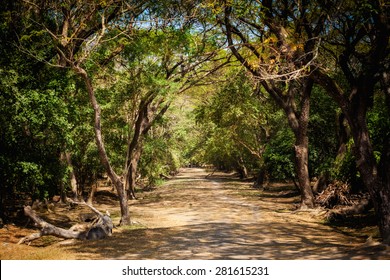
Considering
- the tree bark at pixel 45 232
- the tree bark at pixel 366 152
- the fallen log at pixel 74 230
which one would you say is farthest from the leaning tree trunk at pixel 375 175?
the tree bark at pixel 45 232

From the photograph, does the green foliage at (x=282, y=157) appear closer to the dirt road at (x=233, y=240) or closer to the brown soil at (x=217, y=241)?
the dirt road at (x=233, y=240)

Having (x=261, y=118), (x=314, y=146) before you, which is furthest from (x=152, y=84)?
(x=261, y=118)

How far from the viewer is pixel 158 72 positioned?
19.2 m

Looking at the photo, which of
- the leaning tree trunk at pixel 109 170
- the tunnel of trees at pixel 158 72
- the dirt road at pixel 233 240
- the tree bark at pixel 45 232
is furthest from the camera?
the leaning tree trunk at pixel 109 170

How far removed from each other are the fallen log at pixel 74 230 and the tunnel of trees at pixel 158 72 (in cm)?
178

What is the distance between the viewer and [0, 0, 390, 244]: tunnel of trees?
1158 cm

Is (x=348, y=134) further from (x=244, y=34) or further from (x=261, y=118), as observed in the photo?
(x=261, y=118)

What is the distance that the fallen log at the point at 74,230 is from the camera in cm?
1236

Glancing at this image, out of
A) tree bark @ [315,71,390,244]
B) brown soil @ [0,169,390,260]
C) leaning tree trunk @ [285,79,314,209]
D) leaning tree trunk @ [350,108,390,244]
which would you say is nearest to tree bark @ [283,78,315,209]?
leaning tree trunk @ [285,79,314,209]

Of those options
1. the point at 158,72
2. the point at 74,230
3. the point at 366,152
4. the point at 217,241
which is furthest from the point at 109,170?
the point at 366,152

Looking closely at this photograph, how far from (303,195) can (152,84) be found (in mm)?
9593

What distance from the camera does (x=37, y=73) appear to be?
14602 mm

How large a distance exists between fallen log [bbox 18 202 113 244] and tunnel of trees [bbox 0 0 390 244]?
1.78 meters

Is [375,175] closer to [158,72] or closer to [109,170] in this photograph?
[109,170]
